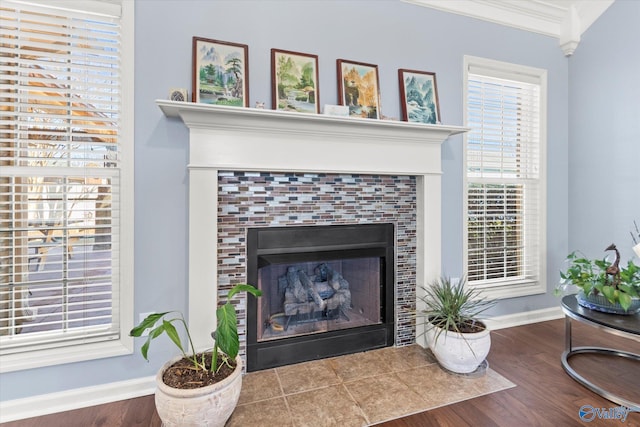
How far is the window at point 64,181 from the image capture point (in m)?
1.80

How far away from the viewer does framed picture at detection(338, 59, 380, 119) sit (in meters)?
2.29

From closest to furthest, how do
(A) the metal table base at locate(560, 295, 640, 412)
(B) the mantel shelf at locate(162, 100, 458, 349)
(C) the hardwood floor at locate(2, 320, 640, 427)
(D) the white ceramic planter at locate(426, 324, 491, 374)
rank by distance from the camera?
(C) the hardwood floor at locate(2, 320, 640, 427)
(A) the metal table base at locate(560, 295, 640, 412)
(B) the mantel shelf at locate(162, 100, 458, 349)
(D) the white ceramic planter at locate(426, 324, 491, 374)

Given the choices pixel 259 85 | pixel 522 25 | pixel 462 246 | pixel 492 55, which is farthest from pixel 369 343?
pixel 522 25

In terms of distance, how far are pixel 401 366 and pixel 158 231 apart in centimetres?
184

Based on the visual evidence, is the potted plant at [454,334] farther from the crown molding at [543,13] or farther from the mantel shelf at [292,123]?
the crown molding at [543,13]

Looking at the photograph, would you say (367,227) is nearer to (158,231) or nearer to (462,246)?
(462,246)

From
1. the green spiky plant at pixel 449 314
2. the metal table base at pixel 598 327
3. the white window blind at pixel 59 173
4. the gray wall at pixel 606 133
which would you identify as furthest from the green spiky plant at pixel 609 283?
the white window blind at pixel 59 173

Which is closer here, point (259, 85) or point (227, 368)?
point (227, 368)

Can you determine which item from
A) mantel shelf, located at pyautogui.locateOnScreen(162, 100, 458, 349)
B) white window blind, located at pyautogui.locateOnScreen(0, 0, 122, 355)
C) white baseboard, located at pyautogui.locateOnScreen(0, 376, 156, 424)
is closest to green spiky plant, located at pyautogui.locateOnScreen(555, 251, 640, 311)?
mantel shelf, located at pyautogui.locateOnScreen(162, 100, 458, 349)

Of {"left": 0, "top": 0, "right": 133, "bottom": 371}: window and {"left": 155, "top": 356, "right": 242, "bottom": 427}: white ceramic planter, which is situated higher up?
{"left": 0, "top": 0, "right": 133, "bottom": 371}: window

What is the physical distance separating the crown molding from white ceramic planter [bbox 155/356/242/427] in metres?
3.04

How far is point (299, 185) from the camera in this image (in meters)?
2.26

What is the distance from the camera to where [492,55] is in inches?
111

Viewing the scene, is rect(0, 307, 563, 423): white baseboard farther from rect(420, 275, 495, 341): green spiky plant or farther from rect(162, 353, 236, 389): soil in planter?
rect(420, 275, 495, 341): green spiky plant
